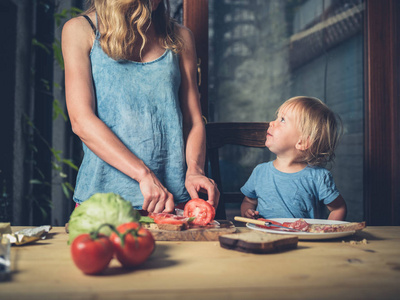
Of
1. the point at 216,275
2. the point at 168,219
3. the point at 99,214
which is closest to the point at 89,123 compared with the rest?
the point at 168,219

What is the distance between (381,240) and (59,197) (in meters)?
2.95

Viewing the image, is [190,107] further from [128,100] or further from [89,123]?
[89,123]

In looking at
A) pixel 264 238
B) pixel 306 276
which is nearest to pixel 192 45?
pixel 264 238

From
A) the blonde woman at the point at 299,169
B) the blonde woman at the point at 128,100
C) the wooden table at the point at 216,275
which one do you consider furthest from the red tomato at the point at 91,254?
the blonde woman at the point at 299,169

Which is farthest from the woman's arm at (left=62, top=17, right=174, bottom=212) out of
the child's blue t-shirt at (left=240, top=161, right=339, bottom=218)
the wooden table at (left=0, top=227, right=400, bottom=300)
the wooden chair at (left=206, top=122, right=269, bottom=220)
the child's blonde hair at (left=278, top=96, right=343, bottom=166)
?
the child's blonde hair at (left=278, top=96, right=343, bottom=166)

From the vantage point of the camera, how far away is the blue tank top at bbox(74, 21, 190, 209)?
1.64 metres

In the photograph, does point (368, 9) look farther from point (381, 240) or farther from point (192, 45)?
point (381, 240)

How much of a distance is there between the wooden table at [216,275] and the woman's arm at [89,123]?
0.30 meters

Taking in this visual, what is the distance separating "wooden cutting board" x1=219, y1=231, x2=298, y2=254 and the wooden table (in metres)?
0.02

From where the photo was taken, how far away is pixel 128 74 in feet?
5.53

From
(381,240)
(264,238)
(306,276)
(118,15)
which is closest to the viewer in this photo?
(306,276)

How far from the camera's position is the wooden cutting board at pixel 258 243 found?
97 centimetres

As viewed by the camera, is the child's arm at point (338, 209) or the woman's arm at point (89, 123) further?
the child's arm at point (338, 209)

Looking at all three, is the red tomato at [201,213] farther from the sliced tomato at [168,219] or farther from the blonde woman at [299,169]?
the blonde woman at [299,169]
